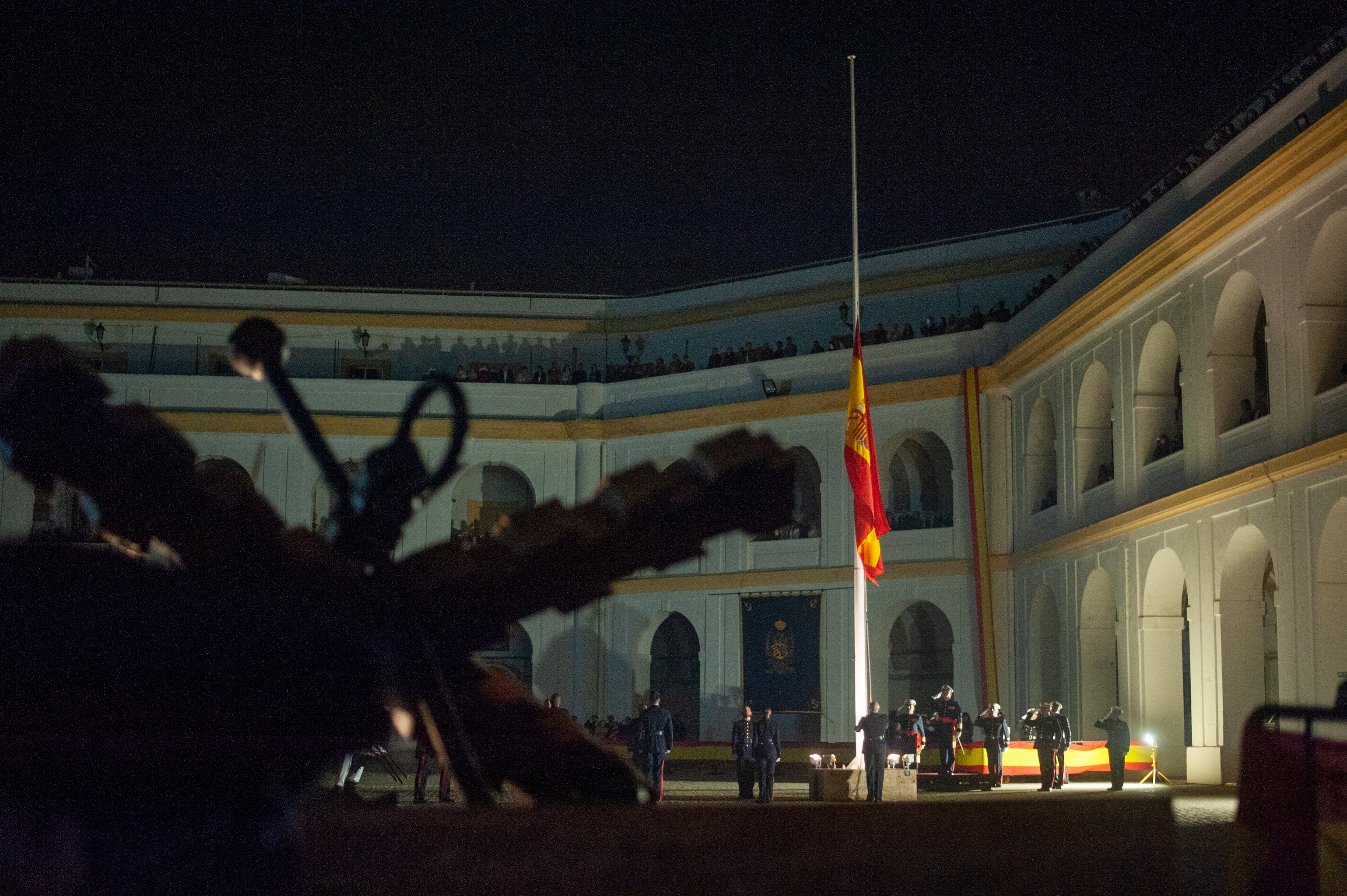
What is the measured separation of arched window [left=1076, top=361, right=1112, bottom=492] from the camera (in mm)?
31812

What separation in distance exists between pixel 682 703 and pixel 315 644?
41252 millimetres

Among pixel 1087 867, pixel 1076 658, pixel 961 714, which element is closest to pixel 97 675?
pixel 1087 867

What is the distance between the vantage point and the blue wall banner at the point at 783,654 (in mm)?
38094

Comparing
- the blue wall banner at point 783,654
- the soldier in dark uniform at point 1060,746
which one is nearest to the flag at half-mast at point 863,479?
the soldier in dark uniform at point 1060,746

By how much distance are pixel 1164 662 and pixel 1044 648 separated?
21.0ft

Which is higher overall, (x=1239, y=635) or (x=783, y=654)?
(x=1239, y=635)

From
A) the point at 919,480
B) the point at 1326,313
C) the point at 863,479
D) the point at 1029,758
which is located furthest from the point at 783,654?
the point at 1326,313

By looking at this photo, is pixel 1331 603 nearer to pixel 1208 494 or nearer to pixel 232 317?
pixel 1208 494

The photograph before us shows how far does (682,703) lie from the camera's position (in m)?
43.4

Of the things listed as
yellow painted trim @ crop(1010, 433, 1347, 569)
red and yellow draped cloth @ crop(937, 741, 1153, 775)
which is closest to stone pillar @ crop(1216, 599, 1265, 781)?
yellow painted trim @ crop(1010, 433, 1347, 569)

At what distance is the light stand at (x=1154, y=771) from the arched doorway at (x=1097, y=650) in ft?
11.2

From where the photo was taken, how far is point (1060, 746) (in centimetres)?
2623

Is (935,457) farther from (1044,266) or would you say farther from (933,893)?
(933,893)

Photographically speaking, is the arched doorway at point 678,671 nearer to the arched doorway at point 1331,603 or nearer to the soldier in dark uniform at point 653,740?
the soldier in dark uniform at point 653,740
